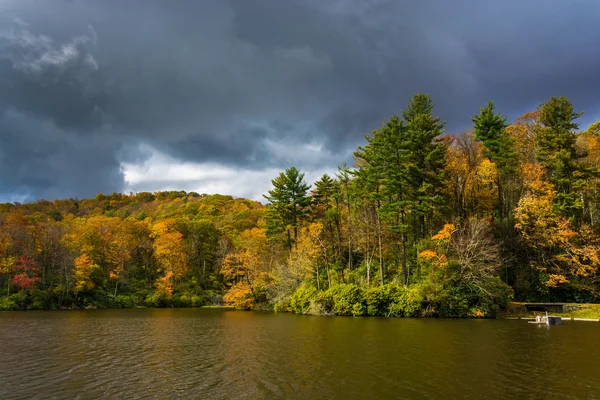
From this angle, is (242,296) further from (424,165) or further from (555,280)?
(555,280)

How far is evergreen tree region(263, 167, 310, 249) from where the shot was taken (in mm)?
56531

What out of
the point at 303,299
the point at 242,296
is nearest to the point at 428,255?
the point at 303,299

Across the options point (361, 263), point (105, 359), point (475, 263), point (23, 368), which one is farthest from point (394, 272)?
point (23, 368)

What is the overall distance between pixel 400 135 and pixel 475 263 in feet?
53.1

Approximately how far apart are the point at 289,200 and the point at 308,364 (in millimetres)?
41166

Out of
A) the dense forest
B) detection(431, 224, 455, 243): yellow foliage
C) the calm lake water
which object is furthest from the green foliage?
the calm lake water

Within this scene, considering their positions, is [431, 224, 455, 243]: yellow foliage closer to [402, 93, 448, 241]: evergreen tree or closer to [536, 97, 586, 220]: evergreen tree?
[402, 93, 448, 241]: evergreen tree

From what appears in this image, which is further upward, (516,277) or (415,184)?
(415,184)

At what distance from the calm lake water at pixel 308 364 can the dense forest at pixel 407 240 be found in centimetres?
1181

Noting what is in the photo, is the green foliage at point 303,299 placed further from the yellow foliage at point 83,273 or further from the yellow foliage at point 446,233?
the yellow foliage at point 83,273

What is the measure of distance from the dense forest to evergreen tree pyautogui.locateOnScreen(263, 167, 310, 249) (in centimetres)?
18

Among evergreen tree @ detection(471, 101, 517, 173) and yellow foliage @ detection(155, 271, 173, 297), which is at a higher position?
evergreen tree @ detection(471, 101, 517, 173)

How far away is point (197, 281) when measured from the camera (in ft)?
228

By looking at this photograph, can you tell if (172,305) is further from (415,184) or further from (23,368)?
(23,368)
